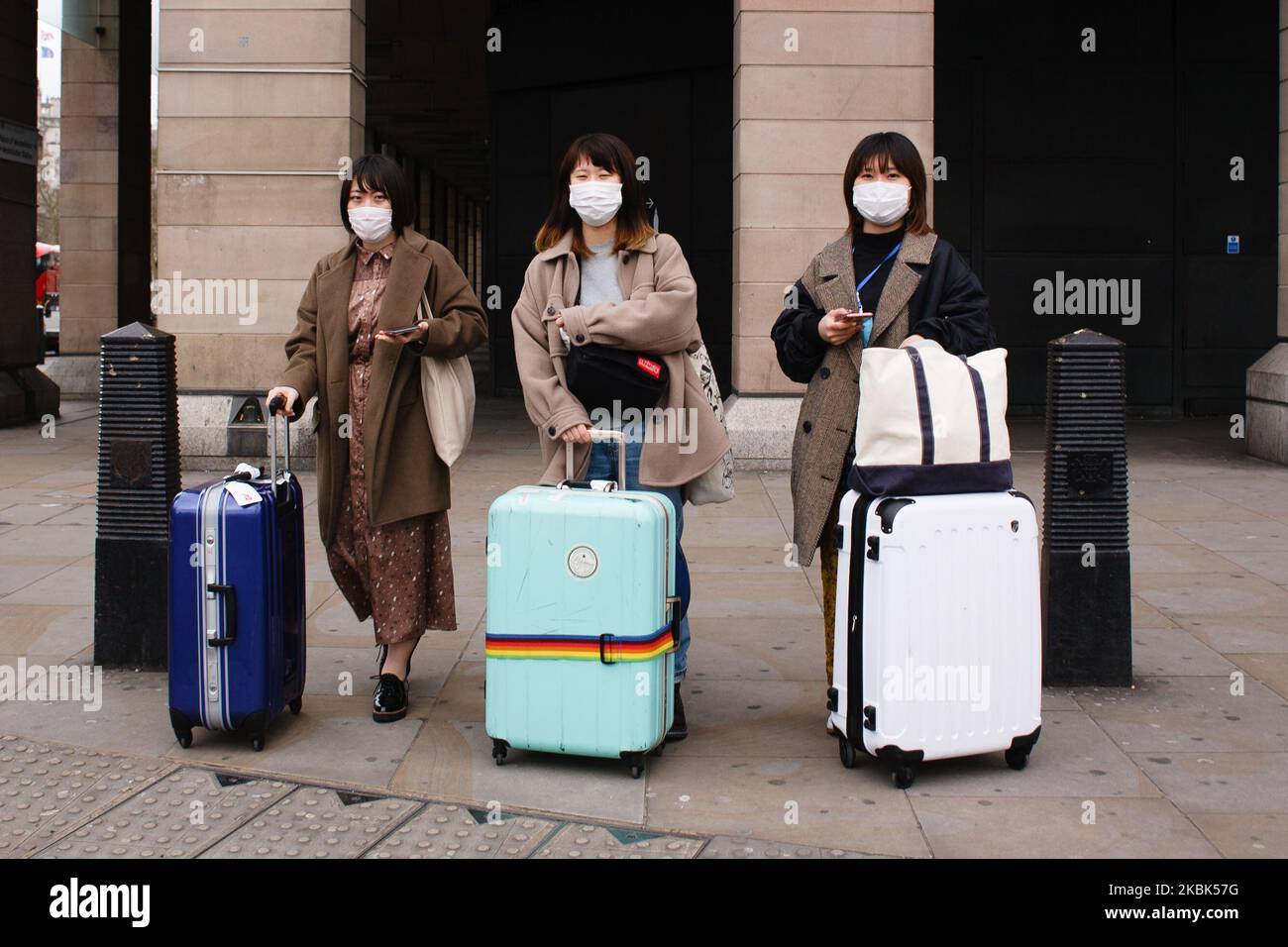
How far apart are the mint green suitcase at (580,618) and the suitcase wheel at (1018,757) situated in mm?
1144

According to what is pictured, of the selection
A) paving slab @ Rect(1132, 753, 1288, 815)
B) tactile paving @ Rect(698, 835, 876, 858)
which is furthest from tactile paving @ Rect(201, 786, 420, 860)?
paving slab @ Rect(1132, 753, 1288, 815)

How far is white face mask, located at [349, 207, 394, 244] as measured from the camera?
17.2ft

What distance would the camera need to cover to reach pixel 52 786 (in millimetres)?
4504

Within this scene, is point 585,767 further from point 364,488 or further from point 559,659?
point 364,488

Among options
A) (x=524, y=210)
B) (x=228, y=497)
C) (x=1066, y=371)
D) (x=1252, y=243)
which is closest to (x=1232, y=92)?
(x=1252, y=243)

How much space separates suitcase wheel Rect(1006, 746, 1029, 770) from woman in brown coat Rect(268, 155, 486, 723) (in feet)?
7.03

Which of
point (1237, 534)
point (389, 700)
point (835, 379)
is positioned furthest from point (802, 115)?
point (389, 700)

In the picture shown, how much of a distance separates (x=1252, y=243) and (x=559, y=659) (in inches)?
555

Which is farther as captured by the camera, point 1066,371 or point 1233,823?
point 1066,371

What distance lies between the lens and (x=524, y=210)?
18.1 meters

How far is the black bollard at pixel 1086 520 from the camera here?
5.56 metres

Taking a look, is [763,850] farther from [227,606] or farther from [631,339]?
[227,606]

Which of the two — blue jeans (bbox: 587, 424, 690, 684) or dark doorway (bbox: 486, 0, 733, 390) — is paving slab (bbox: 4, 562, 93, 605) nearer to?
blue jeans (bbox: 587, 424, 690, 684)

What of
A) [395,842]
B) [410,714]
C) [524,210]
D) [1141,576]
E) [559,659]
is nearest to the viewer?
[395,842]
